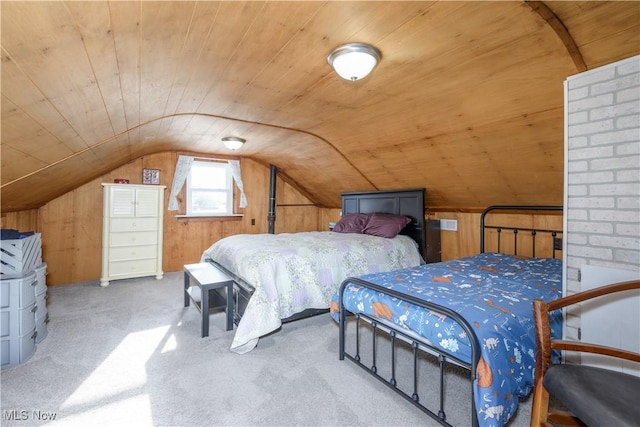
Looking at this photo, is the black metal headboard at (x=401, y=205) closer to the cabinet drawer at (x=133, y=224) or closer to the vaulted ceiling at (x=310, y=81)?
the vaulted ceiling at (x=310, y=81)

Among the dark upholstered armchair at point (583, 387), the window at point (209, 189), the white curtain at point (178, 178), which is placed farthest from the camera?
the window at point (209, 189)

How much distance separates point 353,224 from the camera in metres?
4.30

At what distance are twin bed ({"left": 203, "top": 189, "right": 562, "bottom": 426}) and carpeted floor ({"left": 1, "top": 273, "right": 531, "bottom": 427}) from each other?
15 centimetres

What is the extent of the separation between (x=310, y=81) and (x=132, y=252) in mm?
3686

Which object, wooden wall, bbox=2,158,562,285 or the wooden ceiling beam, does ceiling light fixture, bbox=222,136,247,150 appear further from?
the wooden ceiling beam

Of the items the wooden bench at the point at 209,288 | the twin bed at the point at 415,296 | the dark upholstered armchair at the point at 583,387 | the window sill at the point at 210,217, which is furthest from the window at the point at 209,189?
the dark upholstered armchair at the point at 583,387

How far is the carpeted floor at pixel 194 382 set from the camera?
1618 millimetres

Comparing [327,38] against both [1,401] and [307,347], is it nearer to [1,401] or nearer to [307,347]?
[307,347]

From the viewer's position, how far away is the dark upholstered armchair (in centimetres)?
94

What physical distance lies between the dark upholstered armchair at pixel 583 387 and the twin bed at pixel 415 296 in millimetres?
170

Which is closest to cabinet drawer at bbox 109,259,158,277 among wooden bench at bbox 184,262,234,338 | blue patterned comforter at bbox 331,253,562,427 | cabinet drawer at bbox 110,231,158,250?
cabinet drawer at bbox 110,231,158,250

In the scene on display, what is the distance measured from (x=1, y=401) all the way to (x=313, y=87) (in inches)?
110

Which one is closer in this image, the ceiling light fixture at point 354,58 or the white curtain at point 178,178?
the ceiling light fixture at point 354,58

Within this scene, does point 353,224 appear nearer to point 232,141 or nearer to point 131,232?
point 232,141
